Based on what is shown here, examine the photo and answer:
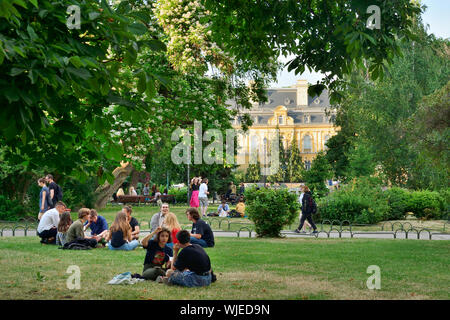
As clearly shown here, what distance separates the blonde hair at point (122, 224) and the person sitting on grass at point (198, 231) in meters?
1.49

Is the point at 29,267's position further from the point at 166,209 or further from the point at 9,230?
the point at 9,230

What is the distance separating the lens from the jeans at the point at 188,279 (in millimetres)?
9305

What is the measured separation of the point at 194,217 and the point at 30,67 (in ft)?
30.6

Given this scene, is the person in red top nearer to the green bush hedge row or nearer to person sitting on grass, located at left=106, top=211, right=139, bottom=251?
person sitting on grass, located at left=106, top=211, right=139, bottom=251

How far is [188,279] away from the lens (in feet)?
30.6

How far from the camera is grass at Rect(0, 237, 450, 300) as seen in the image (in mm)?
8727

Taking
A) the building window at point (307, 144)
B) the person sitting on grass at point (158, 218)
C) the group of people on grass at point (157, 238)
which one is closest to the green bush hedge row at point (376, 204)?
the group of people on grass at point (157, 238)

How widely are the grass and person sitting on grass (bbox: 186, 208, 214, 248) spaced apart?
34cm

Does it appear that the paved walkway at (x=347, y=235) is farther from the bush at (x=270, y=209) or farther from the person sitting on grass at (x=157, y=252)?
the person sitting on grass at (x=157, y=252)

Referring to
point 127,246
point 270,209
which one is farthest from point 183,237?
point 270,209

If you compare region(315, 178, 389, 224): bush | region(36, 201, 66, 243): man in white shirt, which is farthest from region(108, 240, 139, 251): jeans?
region(315, 178, 389, 224): bush

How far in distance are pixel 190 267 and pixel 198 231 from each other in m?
4.42

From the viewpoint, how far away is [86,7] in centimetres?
544
